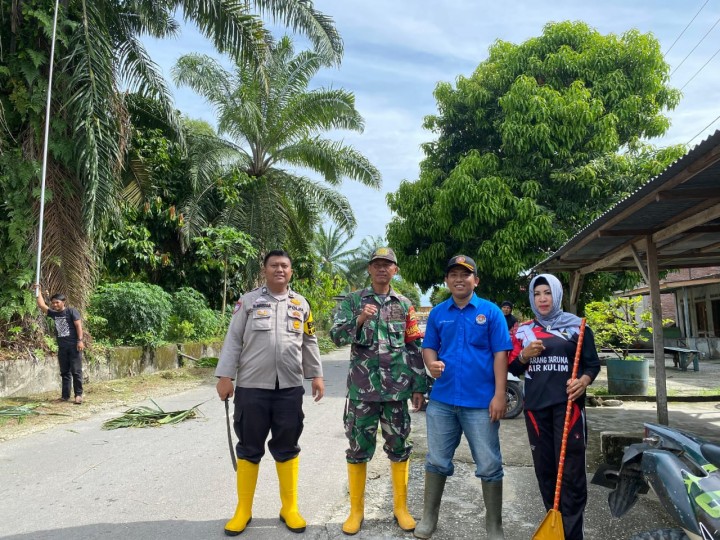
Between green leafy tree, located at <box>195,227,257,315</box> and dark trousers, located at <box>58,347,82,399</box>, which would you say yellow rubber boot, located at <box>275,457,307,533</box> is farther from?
green leafy tree, located at <box>195,227,257,315</box>

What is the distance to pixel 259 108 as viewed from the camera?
17000 mm

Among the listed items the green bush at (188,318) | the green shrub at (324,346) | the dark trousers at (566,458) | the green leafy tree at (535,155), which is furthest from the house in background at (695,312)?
the dark trousers at (566,458)

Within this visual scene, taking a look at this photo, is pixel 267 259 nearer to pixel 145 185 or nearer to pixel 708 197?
pixel 708 197

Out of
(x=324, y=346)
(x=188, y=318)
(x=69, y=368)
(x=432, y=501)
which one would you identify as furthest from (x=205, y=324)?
(x=432, y=501)

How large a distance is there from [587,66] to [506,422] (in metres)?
10.4

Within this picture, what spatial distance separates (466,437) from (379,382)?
25.0 inches

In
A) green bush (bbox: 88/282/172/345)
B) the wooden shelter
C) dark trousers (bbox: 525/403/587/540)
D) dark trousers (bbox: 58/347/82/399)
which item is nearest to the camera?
dark trousers (bbox: 525/403/587/540)

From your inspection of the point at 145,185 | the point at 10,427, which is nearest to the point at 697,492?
the point at 10,427

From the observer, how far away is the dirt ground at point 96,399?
6.79m

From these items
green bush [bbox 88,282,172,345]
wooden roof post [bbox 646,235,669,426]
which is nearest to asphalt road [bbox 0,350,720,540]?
wooden roof post [bbox 646,235,669,426]

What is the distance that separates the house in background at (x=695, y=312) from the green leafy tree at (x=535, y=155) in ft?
23.2

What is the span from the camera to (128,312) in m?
11.4

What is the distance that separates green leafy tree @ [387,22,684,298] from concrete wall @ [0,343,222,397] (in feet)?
20.7

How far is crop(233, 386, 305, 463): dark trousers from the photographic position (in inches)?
142
